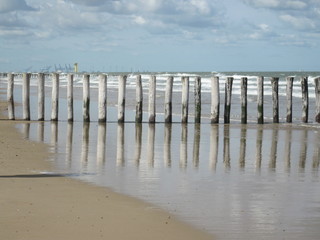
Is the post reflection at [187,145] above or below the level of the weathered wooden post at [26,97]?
below

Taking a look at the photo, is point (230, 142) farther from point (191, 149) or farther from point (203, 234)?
point (203, 234)

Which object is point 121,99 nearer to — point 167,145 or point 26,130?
point 26,130

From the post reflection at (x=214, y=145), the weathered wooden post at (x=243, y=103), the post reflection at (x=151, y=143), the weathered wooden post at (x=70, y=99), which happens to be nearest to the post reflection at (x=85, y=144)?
the weathered wooden post at (x=70, y=99)

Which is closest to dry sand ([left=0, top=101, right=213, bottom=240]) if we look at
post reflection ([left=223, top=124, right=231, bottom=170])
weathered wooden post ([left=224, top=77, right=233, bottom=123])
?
post reflection ([left=223, top=124, right=231, bottom=170])

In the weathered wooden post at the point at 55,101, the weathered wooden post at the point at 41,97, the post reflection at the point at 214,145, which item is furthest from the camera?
the weathered wooden post at the point at 41,97

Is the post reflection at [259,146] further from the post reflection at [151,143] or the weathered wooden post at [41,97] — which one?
the weathered wooden post at [41,97]

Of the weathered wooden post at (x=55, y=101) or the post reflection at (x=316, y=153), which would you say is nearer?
the post reflection at (x=316, y=153)

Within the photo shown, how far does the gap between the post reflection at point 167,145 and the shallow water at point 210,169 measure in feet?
0.07

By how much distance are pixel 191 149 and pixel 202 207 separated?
19.5 ft

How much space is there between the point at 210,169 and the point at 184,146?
3.31 meters

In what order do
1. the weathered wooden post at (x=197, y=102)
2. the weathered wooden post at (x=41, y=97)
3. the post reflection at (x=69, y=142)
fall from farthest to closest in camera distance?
the weathered wooden post at (x=197, y=102) → the weathered wooden post at (x=41, y=97) → the post reflection at (x=69, y=142)

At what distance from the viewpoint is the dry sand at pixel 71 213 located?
667 centimetres

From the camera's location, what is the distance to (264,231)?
692 cm

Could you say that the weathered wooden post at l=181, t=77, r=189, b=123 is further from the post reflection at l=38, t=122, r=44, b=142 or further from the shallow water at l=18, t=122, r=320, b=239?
the post reflection at l=38, t=122, r=44, b=142
